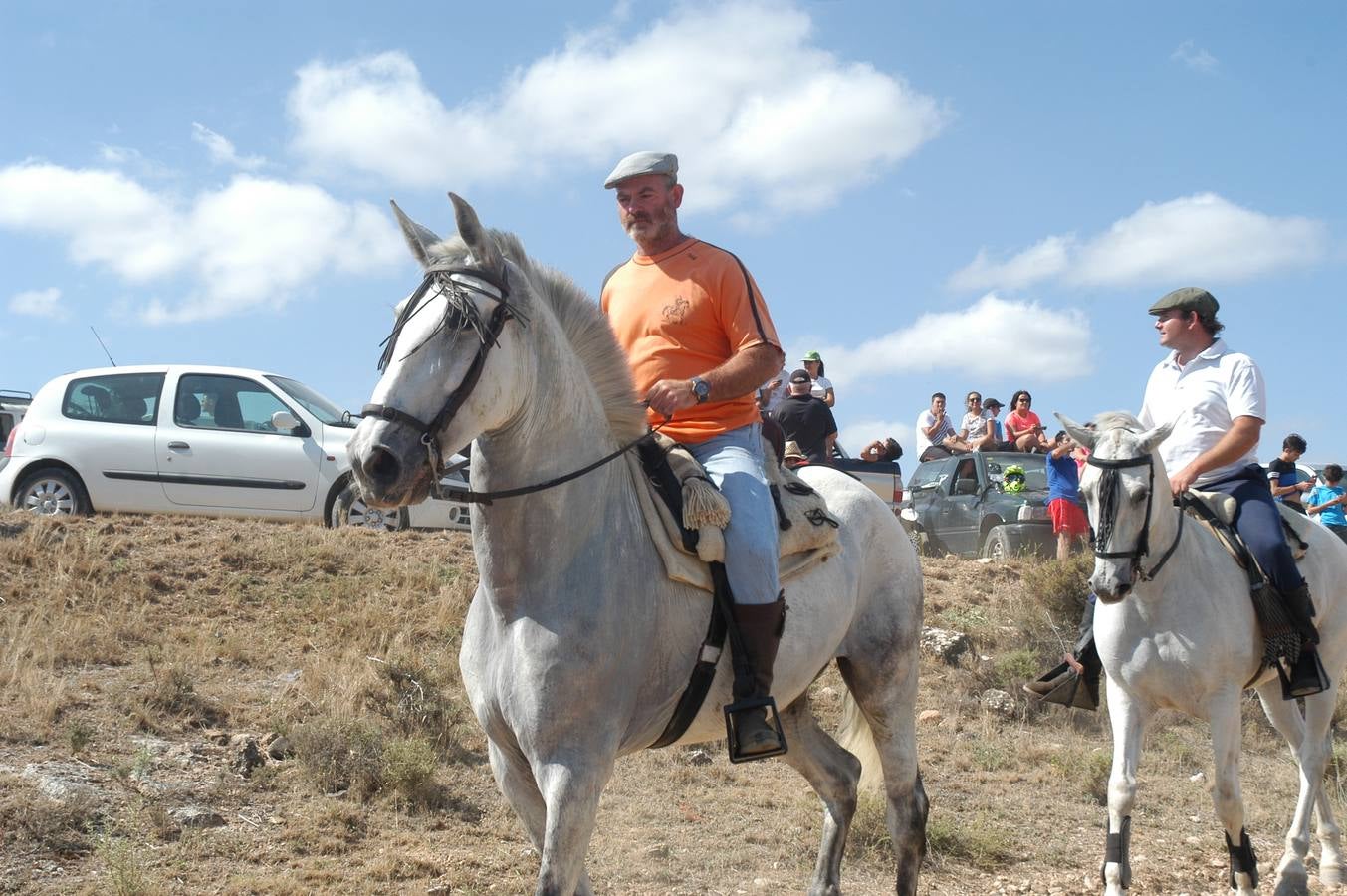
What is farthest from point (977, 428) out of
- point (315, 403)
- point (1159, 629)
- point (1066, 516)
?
point (1159, 629)

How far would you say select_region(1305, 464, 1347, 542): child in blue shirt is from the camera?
15047 millimetres

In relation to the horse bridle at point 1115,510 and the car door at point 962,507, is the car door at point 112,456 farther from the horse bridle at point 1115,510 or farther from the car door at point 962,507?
the car door at point 962,507

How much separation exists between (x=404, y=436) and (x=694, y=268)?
1.70m

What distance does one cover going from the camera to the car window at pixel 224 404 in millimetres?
12539

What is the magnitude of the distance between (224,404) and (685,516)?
31.5 ft

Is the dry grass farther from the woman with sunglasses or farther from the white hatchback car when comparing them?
the woman with sunglasses

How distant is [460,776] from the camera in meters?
7.86

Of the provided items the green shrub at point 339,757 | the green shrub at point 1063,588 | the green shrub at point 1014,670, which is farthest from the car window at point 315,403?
the green shrub at point 1063,588

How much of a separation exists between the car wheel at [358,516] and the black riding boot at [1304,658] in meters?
8.32

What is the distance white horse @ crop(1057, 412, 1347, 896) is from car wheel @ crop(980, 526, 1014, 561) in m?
7.80

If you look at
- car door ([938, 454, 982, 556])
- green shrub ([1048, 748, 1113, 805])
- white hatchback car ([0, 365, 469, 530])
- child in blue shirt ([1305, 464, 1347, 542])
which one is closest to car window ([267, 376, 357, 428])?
white hatchback car ([0, 365, 469, 530])

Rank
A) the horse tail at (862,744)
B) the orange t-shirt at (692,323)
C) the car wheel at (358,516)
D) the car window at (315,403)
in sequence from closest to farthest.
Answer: the orange t-shirt at (692,323), the horse tail at (862,744), the car wheel at (358,516), the car window at (315,403)

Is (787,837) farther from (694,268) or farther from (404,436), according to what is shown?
(404,436)

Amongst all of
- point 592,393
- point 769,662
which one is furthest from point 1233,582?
point 592,393
